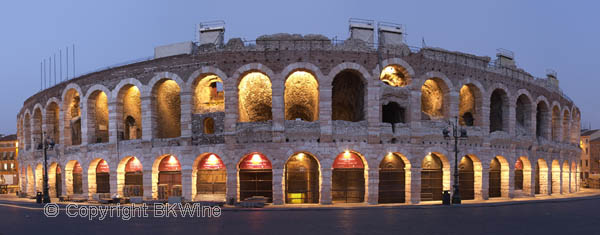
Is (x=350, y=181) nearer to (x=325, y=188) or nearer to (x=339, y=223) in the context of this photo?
(x=325, y=188)

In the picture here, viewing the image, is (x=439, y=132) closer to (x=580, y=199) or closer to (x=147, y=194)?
(x=580, y=199)

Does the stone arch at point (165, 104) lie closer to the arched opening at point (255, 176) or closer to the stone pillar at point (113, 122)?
the stone pillar at point (113, 122)

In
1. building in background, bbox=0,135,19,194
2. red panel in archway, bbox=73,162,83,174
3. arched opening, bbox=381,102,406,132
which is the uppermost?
arched opening, bbox=381,102,406,132

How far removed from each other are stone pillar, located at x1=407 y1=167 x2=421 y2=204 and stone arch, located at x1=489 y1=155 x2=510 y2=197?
8.17 meters

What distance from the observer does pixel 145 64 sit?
32906 mm

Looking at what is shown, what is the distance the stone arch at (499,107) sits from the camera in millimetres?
35500

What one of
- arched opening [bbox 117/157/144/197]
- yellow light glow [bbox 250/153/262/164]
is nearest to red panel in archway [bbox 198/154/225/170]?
yellow light glow [bbox 250/153/262/164]

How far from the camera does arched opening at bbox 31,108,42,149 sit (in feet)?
142

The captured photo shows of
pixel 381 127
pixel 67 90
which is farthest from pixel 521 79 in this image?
pixel 67 90

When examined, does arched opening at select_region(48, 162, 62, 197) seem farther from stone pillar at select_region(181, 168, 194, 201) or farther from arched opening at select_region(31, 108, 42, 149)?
stone pillar at select_region(181, 168, 194, 201)

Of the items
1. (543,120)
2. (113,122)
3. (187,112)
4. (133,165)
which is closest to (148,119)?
(187,112)

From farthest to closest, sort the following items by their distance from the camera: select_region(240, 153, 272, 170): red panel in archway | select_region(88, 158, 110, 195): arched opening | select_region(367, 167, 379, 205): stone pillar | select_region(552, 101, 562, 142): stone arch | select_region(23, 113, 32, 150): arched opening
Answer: select_region(23, 113, 32, 150): arched opening
select_region(552, 101, 562, 142): stone arch
select_region(88, 158, 110, 195): arched opening
select_region(240, 153, 272, 170): red panel in archway
select_region(367, 167, 379, 205): stone pillar

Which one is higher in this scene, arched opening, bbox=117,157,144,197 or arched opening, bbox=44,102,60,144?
arched opening, bbox=44,102,60,144

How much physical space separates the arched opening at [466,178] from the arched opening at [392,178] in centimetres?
532
